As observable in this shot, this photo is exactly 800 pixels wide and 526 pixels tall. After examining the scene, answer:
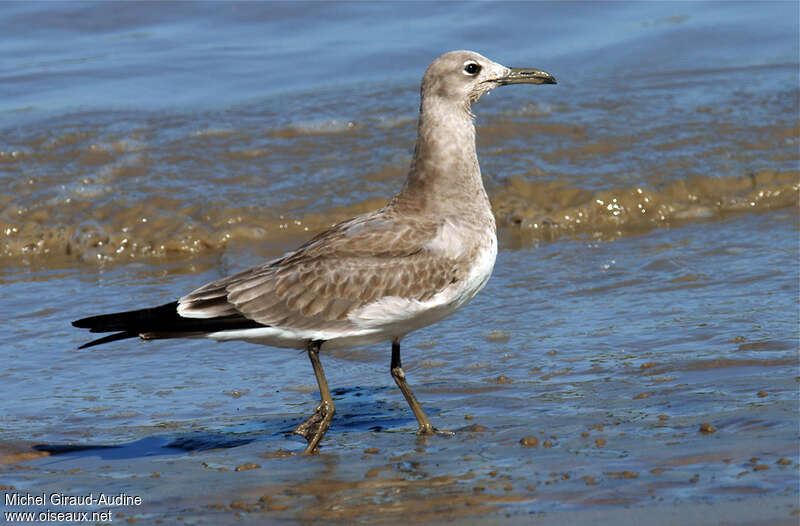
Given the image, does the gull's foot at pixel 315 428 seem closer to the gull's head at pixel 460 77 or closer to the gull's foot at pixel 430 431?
the gull's foot at pixel 430 431

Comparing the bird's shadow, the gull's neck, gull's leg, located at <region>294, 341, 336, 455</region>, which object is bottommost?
the bird's shadow

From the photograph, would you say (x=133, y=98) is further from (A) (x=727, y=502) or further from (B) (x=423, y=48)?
(A) (x=727, y=502)

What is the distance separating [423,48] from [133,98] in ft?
12.6

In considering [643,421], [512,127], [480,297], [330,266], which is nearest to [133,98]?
[512,127]

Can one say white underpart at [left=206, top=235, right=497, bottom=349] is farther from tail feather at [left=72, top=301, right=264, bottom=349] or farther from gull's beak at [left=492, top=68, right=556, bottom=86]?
gull's beak at [left=492, top=68, right=556, bottom=86]

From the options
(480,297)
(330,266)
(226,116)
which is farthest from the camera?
(226,116)

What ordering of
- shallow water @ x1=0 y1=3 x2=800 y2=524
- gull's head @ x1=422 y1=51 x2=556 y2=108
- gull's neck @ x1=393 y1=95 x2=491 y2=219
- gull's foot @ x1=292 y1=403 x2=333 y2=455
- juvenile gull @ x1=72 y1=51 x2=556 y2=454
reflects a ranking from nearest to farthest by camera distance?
shallow water @ x1=0 y1=3 x2=800 y2=524, gull's foot @ x1=292 y1=403 x2=333 y2=455, juvenile gull @ x1=72 y1=51 x2=556 y2=454, gull's neck @ x1=393 y1=95 x2=491 y2=219, gull's head @ x1=422 y1=51 x2=556 y2=108

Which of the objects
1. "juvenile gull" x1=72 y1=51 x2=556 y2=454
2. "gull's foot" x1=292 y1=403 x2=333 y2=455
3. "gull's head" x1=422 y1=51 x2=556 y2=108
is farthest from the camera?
"gull's head" x1=422 y1=51 x2=556 y2=108

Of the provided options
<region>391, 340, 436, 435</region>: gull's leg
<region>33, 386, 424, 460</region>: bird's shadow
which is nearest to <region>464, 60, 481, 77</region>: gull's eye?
<region>391, 340, 436, 435</region>: gull's leg

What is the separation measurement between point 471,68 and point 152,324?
2251 millimetres

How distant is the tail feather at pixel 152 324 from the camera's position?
18.6ft

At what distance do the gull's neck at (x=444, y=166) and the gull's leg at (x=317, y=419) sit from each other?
954mm

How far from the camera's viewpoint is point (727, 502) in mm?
4355

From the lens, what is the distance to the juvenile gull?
5.78m
